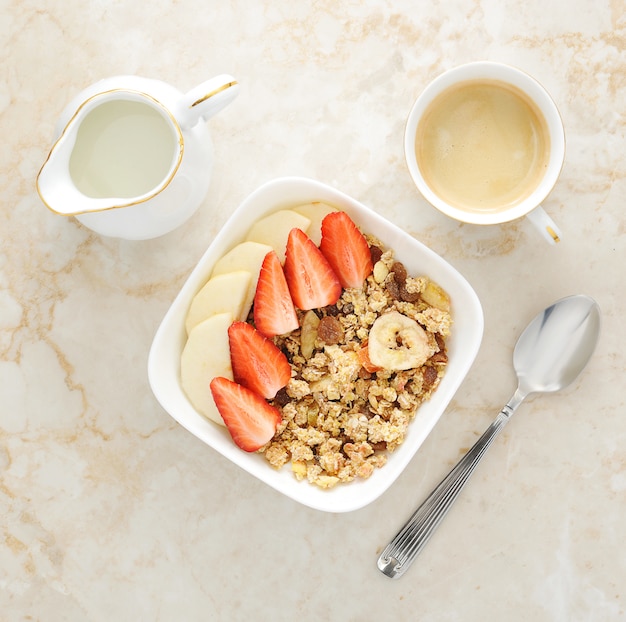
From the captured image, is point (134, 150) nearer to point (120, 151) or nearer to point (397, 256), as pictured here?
point (120, 151)

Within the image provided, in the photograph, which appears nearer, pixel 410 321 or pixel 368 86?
pixel 410 321

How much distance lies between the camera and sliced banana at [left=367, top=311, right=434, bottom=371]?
0.98 meters

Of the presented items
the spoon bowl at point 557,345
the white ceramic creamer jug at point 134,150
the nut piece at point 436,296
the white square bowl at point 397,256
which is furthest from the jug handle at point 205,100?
the spoon bowl at point 557,345

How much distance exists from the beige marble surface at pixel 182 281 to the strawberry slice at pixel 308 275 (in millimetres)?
207

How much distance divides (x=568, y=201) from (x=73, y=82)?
846mm

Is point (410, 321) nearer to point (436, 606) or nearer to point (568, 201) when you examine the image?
point (568, 201)

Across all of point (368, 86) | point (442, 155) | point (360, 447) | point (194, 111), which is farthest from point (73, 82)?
point (360, 447)

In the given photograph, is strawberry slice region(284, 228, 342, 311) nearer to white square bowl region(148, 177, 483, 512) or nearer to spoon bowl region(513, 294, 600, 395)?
white square bowl region(148, 177, 483, 512)

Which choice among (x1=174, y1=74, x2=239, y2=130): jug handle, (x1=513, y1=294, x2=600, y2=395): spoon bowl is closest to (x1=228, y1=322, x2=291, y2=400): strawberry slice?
(x1=174, y1=74, x2=239, y2=130): jug handle

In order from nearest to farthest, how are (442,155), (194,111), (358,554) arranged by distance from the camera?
(194,111) → (442,155) → (358,554)

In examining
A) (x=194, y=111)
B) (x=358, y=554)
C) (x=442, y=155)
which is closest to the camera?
(x=194, y=111)

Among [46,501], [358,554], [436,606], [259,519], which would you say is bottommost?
[436,606]

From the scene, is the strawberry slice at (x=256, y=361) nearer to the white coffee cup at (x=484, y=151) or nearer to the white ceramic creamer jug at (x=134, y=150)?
the white ceramic creamer jug at (x=134, y=150)

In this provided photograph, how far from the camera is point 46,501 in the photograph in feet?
3.84
